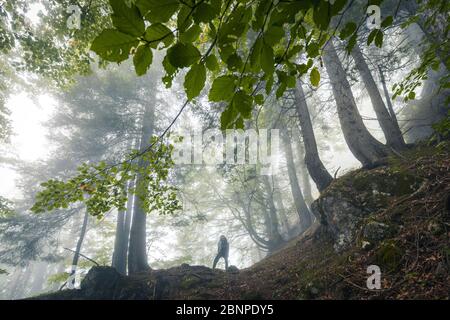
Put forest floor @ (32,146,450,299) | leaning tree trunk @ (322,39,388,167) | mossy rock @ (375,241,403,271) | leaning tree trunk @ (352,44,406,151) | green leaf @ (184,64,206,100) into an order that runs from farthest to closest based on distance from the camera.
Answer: leaning tree trunk @ (352,44,406,151)
leaning tree trunk @ (322,39,388,167)
mossy rock @ (375,241,403,271)
forest floor @ (32,146,450,299)
green leaf @ (184,64,206,100)

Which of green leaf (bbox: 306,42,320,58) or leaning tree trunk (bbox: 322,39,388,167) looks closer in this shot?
green leaf (bbox: 306,42,320,58)

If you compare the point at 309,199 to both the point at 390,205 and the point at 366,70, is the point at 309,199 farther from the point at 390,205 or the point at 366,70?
the point at 390,205

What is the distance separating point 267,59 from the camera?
0.73 m

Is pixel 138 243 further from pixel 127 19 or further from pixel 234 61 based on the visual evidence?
pixel 127 19

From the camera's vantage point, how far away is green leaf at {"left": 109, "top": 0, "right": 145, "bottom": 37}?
1.91ft

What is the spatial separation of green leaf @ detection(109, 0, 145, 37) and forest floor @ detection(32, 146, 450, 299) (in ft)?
11.4

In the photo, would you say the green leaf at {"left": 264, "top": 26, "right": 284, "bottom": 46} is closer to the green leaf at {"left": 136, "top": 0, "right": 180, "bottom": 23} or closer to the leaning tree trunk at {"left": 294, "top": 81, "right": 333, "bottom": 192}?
the green leaf at {"left": 136, "top": 0, "right": 180, "bottom": 23}

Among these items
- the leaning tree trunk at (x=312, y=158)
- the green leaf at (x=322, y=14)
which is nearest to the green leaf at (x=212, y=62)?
the green leaf at (x=322, y=14)

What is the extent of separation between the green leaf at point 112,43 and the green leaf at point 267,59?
1.19 feet

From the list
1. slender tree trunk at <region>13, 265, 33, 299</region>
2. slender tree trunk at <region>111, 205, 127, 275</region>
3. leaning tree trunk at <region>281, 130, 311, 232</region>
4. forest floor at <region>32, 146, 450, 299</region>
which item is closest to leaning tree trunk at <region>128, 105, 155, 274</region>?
slender tree trunk at <region>111, 205, 127, 275</region>

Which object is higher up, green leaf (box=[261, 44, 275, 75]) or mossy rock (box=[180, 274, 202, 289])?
green leaf (box=[261, 44, 275, 75])

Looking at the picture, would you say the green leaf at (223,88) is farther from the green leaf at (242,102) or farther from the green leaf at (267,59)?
the green leaf at (267,59)

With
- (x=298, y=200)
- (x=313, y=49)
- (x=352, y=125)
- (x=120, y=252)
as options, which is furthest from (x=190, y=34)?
(x=120, y=252)
